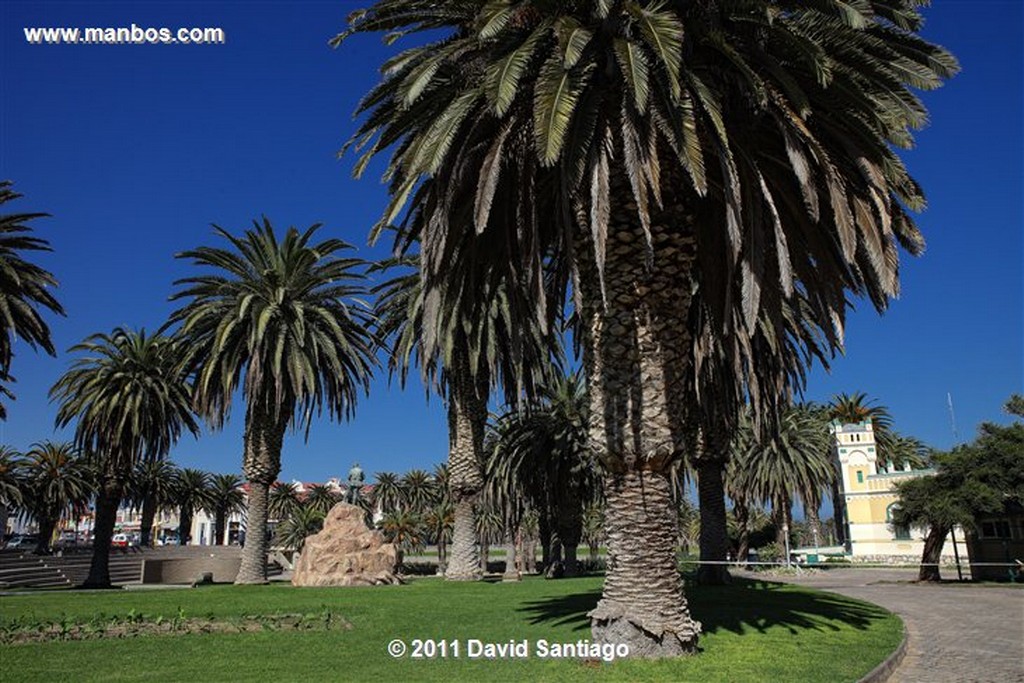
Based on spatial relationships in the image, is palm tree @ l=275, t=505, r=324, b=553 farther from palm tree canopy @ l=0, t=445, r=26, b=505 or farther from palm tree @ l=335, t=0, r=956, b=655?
palm tree @ l=335, t=0, r=956, b=655

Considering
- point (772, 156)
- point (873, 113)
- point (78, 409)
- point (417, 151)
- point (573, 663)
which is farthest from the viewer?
point (78, 409)

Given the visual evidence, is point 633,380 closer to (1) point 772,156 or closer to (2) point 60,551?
(1) point 772,156

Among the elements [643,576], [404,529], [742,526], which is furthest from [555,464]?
[404,529]

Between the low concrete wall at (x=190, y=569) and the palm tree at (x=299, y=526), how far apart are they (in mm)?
32832

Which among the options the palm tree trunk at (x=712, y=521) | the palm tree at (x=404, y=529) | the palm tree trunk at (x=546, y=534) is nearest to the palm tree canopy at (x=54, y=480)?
the palm tree at (x=404, y=529)

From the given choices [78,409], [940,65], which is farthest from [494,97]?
[78,409]

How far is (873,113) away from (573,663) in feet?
32.3

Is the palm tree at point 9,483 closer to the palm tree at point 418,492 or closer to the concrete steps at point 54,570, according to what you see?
the concrete steps at point 54,570

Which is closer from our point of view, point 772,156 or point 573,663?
point 573,663

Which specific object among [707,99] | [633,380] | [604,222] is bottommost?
[633,380]

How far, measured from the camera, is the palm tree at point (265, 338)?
30516 mm

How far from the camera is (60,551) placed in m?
58.3

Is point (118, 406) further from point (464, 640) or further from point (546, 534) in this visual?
point (464, 640)

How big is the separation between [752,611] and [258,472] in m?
23.2
